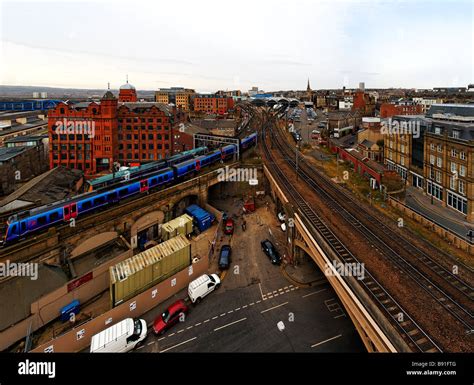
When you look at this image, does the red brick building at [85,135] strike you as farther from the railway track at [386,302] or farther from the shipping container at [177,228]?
the railway track at [386,302]

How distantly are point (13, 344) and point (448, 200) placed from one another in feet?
163

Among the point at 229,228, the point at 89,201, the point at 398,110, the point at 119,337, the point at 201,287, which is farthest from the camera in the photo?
the point at 398,110

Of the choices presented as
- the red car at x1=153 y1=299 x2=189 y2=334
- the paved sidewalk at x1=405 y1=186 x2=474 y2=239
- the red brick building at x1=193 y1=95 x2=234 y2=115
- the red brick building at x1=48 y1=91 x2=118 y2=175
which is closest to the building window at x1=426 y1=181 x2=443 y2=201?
the paved sidewalk at x1=405 y1=186 x2=474 y2=239

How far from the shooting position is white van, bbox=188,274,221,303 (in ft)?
87.6

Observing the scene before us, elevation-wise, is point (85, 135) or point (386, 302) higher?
point (85, 135)

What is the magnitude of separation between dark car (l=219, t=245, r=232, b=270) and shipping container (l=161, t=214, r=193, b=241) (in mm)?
6656

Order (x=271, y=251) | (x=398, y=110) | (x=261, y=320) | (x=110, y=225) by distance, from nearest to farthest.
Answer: (x=261, y=320) < (x=271, y=251) < (x=110, y=225) < (x=398, y=110)

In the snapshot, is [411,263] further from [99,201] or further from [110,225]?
[99,201]

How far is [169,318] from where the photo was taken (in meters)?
24.0

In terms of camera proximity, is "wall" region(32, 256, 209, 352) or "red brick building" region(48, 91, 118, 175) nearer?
"wall" region(32, 256, 209, 352)

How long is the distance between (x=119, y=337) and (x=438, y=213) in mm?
38559

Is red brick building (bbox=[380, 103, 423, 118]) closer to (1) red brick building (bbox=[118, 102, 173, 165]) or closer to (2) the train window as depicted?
(1) red brick building (bbox=[118, 102, 173, 165])

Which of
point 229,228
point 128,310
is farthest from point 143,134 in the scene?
point 128,310

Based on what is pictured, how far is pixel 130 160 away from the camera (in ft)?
205
